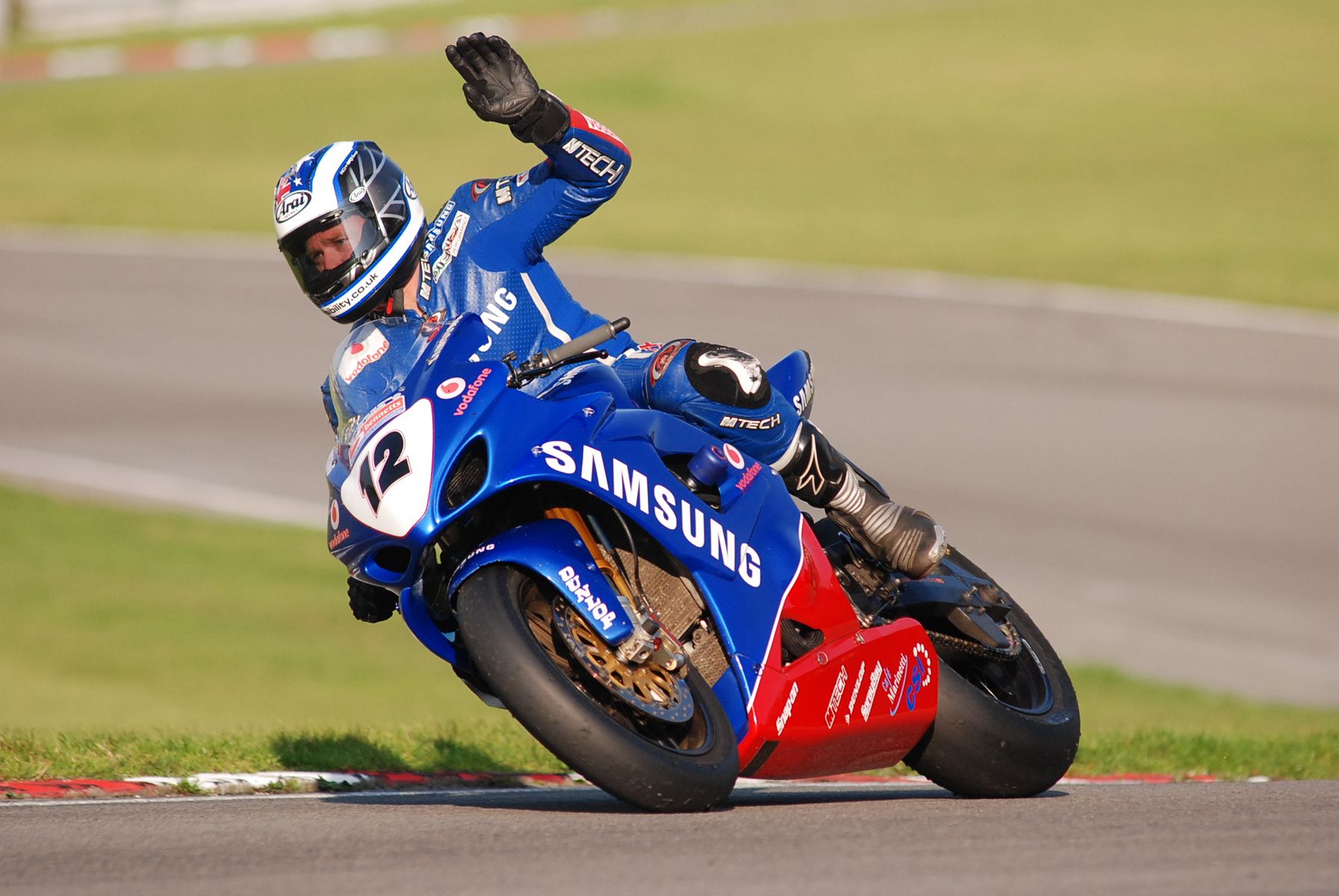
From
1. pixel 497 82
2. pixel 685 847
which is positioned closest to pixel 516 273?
pixel 497 82

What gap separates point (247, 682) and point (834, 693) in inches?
287

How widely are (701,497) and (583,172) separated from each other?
1279 mm

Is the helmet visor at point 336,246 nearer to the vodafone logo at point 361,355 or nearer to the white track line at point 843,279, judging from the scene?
the vodafone logo at point 361,355

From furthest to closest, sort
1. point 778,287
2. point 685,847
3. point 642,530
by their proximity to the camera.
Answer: point 778,287, point 642,530, point 685,847

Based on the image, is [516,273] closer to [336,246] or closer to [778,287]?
[336,246]

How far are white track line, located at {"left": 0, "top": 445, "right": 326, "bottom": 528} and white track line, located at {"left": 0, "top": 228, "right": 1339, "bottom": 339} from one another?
824cm

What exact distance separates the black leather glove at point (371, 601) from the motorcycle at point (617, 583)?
0.24 metres

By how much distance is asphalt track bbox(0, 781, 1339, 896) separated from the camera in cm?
386

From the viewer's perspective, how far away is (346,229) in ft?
17.5

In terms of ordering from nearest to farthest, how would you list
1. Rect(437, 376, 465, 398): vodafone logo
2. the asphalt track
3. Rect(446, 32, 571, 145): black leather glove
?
the asphalt track → Rect(437, 376, 465, 398): vodafone logo → Rect(446, 32, 571, 145): black leather glove

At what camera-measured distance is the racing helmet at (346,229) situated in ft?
17.5

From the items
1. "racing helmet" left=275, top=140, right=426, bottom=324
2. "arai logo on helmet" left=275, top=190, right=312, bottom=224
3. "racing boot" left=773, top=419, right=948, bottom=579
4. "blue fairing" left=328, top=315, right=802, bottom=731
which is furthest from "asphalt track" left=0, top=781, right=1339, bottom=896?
"arai logo on helmet" left=275, top=190, right=312, bottom=224

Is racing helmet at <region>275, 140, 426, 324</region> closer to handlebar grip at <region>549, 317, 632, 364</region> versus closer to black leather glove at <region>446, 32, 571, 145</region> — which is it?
black leather glove at <region>446, 32, 571, 145</region>

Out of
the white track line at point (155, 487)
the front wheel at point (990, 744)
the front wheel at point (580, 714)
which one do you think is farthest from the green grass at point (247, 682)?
the front wheel at point (580, 714)
